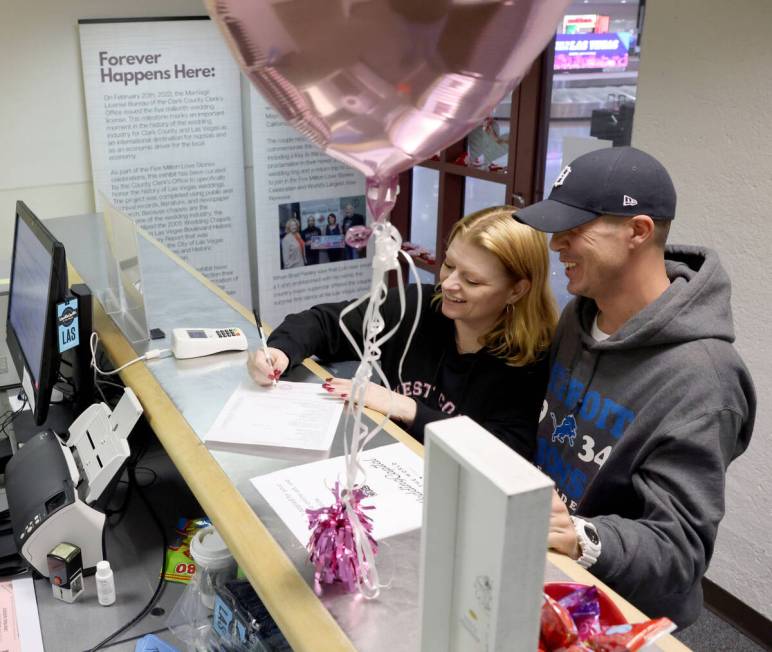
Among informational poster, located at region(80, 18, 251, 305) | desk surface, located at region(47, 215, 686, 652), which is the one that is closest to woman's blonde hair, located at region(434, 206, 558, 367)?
desk surface, located at region(47, 215, 686, 652)

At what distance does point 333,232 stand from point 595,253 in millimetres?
3001

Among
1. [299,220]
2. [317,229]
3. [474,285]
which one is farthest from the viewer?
[317,229]

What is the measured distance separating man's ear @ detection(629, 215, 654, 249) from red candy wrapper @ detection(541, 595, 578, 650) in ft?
2.73

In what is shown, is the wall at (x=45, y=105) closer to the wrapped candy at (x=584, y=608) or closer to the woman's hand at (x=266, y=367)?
the woman's hand at (x=266, y=367)

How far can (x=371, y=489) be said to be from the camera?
1145 millimetres

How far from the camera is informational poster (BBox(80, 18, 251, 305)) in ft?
11.6

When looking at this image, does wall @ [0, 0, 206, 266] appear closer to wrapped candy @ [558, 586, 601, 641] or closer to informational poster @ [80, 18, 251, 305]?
informational poster @ [80, 18, 251, 305]

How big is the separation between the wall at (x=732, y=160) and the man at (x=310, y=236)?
2.09 meters

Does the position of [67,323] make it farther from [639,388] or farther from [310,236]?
[310,236]

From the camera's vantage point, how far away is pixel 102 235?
2.75 meters

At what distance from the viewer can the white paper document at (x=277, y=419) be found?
1.25 m

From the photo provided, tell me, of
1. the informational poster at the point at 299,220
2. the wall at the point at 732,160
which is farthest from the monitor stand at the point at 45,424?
the informational poster at the point at 299,220

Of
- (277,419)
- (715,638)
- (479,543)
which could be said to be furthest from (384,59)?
(715,638)

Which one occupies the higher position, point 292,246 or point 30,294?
point 30,294
